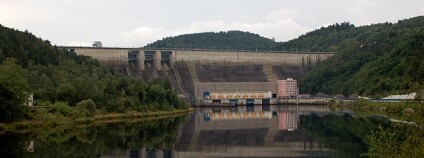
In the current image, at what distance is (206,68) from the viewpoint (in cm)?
12025

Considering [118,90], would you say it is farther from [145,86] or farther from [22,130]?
[22,130]

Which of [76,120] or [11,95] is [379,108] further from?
[11,95]

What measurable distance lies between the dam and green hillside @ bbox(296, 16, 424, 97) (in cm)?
723

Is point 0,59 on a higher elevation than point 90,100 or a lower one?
higher

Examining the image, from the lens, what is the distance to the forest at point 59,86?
145ft

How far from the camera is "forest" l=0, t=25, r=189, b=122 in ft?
145

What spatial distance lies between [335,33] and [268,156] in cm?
14690

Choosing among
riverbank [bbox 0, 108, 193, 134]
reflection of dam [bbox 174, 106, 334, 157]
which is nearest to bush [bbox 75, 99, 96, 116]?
riverbank [bbox 0, 108, 193, 134]

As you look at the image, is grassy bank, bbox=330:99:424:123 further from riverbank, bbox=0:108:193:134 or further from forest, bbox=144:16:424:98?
riverbank, bbox=0:108:193:134

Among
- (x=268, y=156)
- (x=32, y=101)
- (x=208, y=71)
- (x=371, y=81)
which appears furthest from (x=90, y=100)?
(x=208, y=71)

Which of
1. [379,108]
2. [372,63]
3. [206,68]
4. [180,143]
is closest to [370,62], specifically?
[372,63]

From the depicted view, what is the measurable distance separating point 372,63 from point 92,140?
74.2m

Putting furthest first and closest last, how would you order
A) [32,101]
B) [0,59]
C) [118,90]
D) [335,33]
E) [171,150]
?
1. [335,33]
2. [118,90]
3. [0,59]
4. [32,101]
5. [171,150]

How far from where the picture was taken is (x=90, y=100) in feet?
184
